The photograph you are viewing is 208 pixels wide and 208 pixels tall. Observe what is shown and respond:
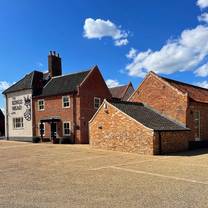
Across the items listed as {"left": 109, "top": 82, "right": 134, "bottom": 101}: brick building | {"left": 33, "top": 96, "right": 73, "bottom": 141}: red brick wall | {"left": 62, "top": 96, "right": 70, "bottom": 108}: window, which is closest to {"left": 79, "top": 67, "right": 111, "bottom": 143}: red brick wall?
{"left": 33, "top": 96, "right": 73, "bottom": 141}: red brick wall

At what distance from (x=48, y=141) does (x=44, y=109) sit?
13.5 ft

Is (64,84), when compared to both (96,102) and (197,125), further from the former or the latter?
(197,125)

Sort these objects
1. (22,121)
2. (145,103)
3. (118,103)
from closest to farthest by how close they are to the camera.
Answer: (118,103) < (145,103) < (22,121)

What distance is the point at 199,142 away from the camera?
86.2 feet

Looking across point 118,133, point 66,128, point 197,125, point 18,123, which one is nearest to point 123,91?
point 66,128

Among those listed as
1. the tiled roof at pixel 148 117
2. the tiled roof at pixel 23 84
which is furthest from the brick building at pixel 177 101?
the tiled roof at pixel 23 84

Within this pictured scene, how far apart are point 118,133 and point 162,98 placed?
6.03 meters

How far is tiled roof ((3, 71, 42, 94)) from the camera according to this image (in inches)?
1555

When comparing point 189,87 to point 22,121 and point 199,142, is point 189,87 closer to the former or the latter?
point 199,142

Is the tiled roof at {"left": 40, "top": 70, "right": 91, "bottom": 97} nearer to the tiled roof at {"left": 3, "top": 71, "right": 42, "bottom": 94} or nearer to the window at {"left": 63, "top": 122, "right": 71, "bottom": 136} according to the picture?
the tiled roof at {"left": 3, "top": 71, "right": 42, "bottom": 94}

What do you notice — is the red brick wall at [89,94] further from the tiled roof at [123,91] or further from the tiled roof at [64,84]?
the tiled roof at [123,91]

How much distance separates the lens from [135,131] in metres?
21.7

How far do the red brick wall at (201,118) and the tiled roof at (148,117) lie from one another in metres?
1.28

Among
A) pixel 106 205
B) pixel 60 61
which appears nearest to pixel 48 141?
pixel 60 61
